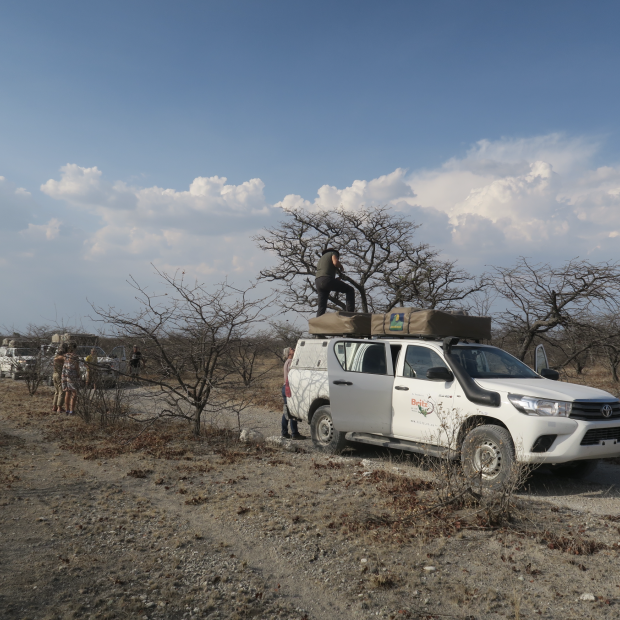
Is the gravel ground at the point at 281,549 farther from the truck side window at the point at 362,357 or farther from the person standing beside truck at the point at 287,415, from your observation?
the person standing beside truck at the point at 287,415

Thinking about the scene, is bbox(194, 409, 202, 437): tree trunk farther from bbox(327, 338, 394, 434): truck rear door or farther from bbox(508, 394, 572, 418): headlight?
bbox(508, 394, 572, 418): headlight

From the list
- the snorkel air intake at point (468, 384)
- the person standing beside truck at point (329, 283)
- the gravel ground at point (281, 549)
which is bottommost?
the gravel ground at point (281, 549)

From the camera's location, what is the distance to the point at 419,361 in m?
7.73

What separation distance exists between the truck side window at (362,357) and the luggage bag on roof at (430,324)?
1.04 feet

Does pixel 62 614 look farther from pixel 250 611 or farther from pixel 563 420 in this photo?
pixel 563 420

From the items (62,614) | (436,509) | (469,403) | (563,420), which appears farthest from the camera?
(469,403)

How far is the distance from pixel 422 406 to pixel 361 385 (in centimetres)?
114

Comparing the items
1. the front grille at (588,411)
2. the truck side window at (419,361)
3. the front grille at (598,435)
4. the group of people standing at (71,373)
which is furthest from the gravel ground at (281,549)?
the group of people standing at (71,373)

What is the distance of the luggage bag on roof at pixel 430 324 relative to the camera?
7790 millimetres

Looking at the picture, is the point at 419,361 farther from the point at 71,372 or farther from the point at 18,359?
the point at 18,359

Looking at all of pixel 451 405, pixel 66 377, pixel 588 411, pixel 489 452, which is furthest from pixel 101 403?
pixel 588 411

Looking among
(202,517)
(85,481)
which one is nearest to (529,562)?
(202,517)

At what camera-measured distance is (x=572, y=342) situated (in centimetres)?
1166

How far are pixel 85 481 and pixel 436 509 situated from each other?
434 cm
